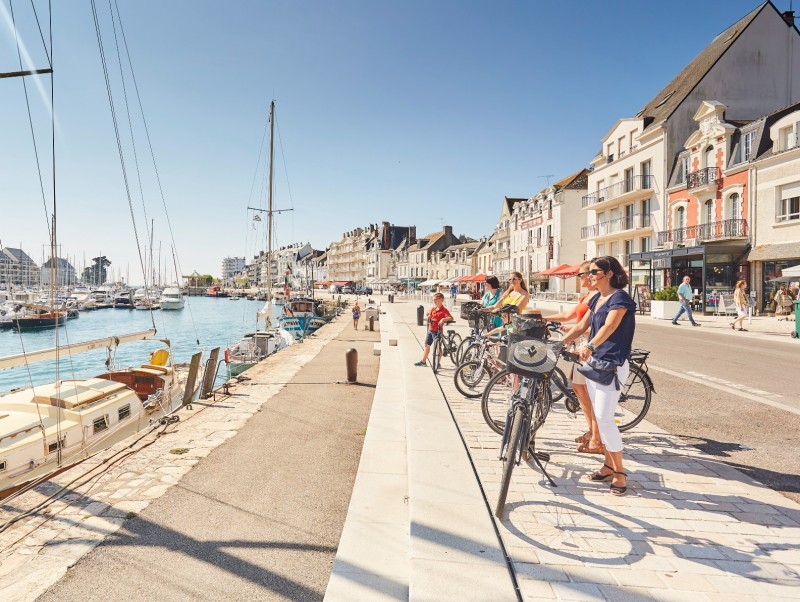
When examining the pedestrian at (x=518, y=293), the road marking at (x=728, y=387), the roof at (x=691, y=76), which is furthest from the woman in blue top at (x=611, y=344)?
the roof at (x=691, y=76)

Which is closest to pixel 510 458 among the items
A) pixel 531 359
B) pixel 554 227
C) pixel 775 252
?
pixel 531 359

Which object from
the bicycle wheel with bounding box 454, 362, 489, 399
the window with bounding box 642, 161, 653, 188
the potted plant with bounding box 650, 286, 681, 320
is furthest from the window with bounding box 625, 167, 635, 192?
the bicycle wheel with bounding box 454, 362, 489, 399

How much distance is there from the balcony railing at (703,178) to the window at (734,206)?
1253 millimetres

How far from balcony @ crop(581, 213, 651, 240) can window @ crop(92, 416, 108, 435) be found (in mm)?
34040

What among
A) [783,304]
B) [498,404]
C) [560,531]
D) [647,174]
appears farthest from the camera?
[647,174]

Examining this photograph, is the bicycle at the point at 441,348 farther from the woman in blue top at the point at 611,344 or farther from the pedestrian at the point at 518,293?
the woman in blue top at the point at 611,344

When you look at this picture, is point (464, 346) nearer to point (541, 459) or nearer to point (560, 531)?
point (541, 459)

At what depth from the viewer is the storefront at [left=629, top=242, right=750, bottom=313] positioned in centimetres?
2531

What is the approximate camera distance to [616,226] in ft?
120

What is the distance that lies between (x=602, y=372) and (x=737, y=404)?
482 centimetres

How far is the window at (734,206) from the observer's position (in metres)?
25.6

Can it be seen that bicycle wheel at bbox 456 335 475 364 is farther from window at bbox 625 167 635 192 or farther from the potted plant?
window at bbox 625 167 635 192

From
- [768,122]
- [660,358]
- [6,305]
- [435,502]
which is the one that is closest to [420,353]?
[660,358]

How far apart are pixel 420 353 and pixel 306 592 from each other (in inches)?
357
